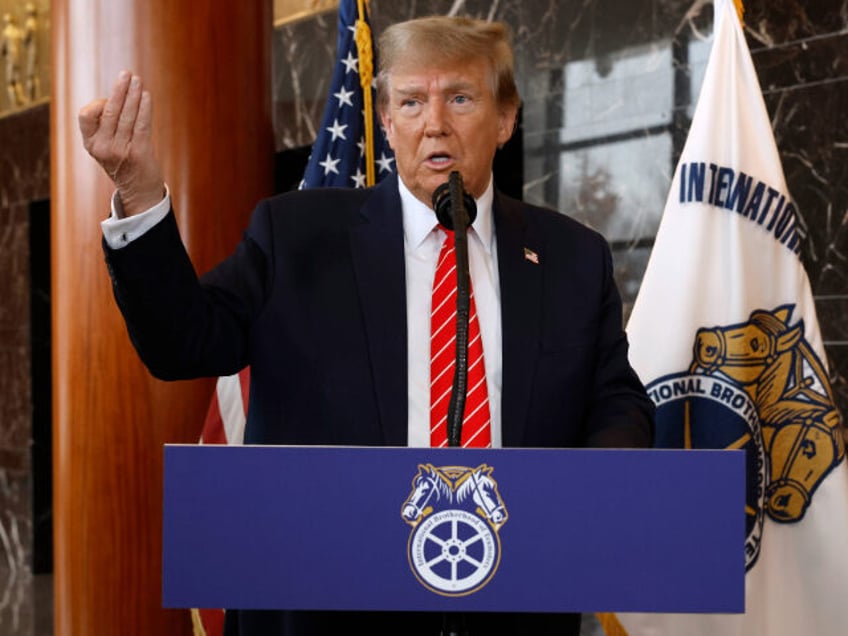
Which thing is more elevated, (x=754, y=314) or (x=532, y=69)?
(x=532, y=69)

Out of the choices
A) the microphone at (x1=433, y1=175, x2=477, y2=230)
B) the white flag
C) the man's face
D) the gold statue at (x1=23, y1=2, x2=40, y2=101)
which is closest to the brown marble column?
the white flag

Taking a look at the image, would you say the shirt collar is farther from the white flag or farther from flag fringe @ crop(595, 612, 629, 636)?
flag fringe @ crop(595, 612, 629, 636)

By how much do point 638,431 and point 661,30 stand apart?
229 cm

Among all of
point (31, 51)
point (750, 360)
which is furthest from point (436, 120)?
point (31, 51)

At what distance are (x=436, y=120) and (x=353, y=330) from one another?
1.34 feet

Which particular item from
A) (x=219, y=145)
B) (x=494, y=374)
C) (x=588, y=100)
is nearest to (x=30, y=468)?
(x=219, y=145)

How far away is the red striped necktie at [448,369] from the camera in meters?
1.67

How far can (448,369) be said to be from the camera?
5.52 ft

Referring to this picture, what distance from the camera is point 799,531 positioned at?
2869 millimetres

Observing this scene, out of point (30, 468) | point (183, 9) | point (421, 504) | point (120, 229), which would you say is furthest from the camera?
point (30, 468)

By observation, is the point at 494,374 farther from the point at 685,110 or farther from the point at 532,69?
the point at 532,69

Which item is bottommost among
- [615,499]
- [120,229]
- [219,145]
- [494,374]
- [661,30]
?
[615,499]

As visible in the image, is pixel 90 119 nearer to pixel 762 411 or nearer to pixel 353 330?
pixel 353 330

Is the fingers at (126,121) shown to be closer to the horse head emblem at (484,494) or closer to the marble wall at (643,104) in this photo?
the horse head emblem at (484,494)
